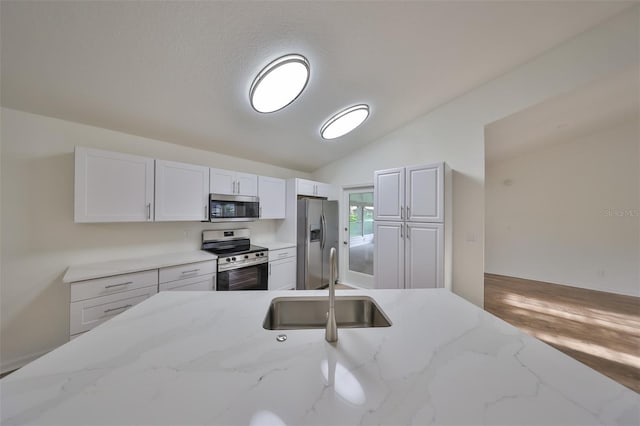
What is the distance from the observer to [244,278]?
9.00 feet

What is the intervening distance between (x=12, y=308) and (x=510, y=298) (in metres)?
6.06

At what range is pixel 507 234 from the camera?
4492mm

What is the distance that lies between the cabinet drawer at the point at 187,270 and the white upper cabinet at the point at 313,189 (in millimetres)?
1725

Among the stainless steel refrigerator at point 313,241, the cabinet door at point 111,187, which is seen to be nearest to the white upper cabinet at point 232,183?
the cabinet door at point 111,187

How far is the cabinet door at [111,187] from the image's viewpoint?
1.84m

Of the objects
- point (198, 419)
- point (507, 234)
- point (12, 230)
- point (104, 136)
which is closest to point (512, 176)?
point (507, 234)

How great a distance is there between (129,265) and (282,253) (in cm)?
180

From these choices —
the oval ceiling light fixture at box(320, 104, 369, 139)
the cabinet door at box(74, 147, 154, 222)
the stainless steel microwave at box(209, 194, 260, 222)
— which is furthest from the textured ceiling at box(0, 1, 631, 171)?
the stainless steel microwave at box(209, 194, 260, 222)

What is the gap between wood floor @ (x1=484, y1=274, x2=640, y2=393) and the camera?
1.93 meters

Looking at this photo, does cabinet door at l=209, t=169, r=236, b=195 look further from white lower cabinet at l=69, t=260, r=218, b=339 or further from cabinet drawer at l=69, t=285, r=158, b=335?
cabinet drawer at l=69, t=285, r=158, b=335

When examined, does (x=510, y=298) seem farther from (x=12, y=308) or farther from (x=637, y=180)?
(x=12, y=308)

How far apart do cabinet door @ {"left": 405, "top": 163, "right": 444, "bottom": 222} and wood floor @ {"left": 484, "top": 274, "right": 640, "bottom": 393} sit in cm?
176

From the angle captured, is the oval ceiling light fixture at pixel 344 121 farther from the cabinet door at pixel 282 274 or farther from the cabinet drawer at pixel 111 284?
the cabinet drawer at pixel 111 284

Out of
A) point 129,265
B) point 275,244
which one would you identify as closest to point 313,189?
point 275,244
